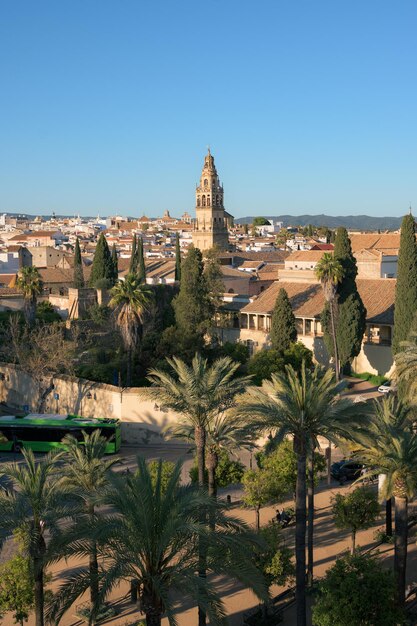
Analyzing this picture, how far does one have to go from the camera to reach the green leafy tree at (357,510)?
824 inches

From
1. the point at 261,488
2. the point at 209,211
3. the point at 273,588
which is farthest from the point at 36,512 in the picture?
the point at 209,211

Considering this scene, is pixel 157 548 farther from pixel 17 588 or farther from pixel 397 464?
pixel 397 464

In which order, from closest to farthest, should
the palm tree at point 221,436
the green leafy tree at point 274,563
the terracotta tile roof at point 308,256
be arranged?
the green leafy tree at point 274,563, the palm tree at point 221,436, the terracotta tile roof at point 308,256

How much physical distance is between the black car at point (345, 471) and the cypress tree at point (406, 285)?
10.2m

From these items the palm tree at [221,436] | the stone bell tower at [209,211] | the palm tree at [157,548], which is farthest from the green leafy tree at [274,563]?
the stone bell tower at [209,211]

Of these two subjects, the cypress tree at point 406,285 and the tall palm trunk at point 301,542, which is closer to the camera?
the tall palm trunk at point 301,542

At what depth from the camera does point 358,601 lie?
15266mm

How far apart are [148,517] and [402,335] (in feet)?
91.3

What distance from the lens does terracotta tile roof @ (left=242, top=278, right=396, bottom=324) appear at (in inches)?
1700

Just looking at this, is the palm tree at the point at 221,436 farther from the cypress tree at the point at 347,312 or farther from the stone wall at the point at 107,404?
the cypress tree at the point at 347,312

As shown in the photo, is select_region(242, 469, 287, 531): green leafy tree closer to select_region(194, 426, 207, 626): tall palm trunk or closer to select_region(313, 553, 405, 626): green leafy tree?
select_region(194, 426, 207, 626): tall palm trunk

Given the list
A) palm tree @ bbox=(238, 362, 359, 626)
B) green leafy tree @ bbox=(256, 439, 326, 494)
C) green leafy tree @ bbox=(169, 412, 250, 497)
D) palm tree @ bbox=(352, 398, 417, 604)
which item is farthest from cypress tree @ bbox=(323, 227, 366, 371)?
palm tree @ bbox=(238, 362, 359, 626)

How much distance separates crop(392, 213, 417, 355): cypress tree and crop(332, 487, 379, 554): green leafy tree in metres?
17.0

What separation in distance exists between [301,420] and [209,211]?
9274cm
